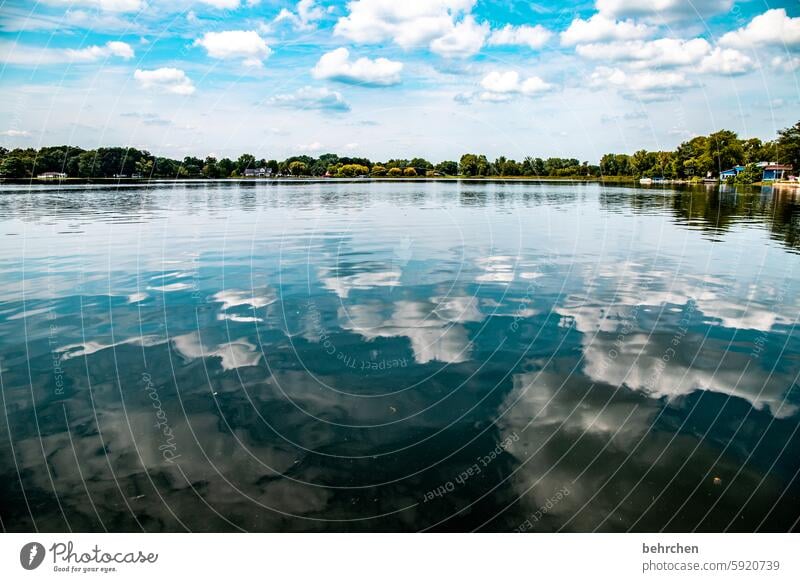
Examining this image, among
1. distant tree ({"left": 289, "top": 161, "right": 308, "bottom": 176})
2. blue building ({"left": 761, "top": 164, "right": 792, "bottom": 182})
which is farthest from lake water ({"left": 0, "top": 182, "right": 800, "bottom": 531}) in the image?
blue building ({"left": 761, "top": 164, "right": 792, "bottom": 182})

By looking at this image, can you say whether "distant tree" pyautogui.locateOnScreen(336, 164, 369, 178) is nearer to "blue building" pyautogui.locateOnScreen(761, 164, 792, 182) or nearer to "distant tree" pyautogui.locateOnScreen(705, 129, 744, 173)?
"distant tree" pyautogui.locateOnScreen(705, 129, 744, 173)

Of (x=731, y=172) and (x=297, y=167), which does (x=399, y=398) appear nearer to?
(x=297, y=167)

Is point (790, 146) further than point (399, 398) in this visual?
Yes

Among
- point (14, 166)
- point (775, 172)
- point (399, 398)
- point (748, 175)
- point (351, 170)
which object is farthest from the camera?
point (351, 170)

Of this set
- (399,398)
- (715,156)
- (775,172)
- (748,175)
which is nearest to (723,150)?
(715,156)

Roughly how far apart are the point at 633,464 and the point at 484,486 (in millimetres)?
2370

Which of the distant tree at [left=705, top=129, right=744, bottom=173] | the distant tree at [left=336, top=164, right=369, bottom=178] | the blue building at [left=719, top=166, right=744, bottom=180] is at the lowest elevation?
the blue building at [left=719, top=166, right=744, bottom=180]

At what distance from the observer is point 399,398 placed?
9.89 meters

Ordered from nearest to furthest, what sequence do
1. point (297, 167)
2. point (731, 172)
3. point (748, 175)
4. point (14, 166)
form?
point (14, 166), point (748, 175), point (297, 167), point (731, 172)

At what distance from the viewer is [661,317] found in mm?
14805

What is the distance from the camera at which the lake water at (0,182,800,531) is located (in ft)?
22.8

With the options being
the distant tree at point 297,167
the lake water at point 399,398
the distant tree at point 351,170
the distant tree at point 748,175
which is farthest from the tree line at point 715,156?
the lake water at point 399,398

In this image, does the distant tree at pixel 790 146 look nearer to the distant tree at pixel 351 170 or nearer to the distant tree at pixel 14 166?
the distant tree at pixel 351 170

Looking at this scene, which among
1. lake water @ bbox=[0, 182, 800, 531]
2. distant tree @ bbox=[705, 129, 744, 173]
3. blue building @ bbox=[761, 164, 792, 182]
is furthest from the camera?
distant tree @ bbox=[705, 129, 744, 173]
